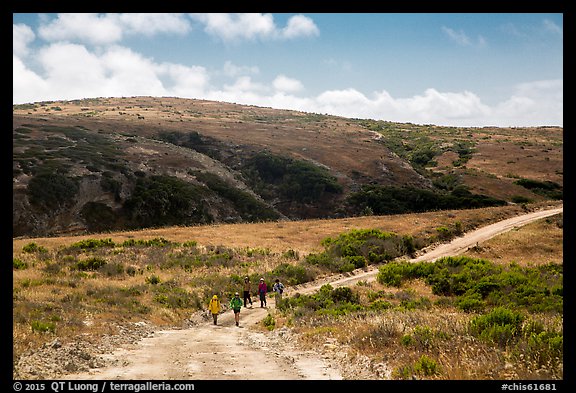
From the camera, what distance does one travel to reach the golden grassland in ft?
37.7

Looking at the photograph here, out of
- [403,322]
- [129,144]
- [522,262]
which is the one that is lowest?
[522,262]

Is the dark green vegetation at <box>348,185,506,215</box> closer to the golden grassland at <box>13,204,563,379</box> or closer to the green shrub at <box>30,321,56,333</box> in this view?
the golden grassland at <box>13,204,563,379</box>

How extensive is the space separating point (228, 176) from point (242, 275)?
1891 inches

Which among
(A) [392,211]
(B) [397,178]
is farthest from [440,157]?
(A) [392,211]

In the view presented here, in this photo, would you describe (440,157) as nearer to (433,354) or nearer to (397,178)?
(397,178)

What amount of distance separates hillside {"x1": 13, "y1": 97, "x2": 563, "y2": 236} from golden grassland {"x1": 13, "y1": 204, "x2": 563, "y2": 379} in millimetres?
13222

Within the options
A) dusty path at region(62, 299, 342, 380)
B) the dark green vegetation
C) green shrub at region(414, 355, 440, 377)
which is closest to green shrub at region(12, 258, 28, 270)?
dusty path at region(62, 299, 342, 380)

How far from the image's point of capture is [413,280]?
3269 centimetres

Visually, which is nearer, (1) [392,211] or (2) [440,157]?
(1) [392,211]

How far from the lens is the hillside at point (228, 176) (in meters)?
58.4

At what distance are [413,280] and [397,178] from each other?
5883cm

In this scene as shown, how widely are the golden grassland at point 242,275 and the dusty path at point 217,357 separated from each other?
1430 mm

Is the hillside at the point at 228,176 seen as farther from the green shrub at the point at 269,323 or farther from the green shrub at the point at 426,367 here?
the green shrub at the point at 426,367

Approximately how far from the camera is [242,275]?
33812mm
